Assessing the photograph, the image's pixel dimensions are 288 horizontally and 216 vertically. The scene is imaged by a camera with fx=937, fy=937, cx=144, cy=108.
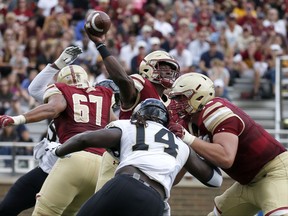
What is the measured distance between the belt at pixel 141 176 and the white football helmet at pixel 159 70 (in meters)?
1.52

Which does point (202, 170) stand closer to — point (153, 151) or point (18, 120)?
point (153, 151)

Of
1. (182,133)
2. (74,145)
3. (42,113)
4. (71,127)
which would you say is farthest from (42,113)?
(182,133)

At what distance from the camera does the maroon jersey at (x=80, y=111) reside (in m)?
8.41

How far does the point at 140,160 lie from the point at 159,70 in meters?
1.57

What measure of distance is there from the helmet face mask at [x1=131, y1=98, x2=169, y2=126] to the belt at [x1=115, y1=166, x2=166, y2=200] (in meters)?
0.36

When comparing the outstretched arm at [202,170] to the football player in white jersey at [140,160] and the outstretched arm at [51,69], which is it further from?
the outstretched arm at [51,69]

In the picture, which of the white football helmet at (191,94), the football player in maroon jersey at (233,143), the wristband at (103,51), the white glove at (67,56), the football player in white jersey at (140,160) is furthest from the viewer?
the white glove at (67,56)

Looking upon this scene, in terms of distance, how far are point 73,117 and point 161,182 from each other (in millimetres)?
1944

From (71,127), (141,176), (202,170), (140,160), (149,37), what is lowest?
(149,37)

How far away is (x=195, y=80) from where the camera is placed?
7578 millimetres

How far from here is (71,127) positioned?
8.41 metres

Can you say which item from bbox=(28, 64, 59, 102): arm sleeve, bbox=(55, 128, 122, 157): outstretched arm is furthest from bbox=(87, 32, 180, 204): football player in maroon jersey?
bbox=(28, 64, 59, 102): arm sleeve

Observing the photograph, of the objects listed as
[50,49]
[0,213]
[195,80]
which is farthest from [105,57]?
[50,49]

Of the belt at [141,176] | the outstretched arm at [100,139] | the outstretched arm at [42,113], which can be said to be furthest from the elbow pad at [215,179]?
the outstretched arm at [42,113]
